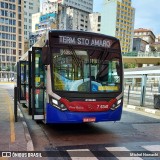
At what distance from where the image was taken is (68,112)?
712cm

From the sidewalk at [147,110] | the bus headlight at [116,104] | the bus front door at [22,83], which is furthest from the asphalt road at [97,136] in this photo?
the sidewalk at [147,110]

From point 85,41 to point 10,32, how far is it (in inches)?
4455

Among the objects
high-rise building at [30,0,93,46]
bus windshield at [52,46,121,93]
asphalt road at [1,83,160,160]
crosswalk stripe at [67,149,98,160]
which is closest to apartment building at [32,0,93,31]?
A: high-rise building at [30,0,93,46]

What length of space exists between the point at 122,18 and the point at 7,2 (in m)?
56.9

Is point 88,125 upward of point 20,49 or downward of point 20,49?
downward

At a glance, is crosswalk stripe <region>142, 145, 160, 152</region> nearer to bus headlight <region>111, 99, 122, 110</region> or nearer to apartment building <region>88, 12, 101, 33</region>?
bus headlight <region>111, 99, 122, 110</region>

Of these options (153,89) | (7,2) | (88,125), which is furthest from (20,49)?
(88,125)

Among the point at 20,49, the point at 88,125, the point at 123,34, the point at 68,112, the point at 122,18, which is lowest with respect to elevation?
the point at 88,125

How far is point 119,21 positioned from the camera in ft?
412

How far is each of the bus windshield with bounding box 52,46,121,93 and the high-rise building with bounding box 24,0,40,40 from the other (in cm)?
13519

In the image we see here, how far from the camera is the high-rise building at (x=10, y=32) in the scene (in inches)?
4321

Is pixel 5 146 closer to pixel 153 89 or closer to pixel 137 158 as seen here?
pixel 137 158

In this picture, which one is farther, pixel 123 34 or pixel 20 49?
pixel 123 34

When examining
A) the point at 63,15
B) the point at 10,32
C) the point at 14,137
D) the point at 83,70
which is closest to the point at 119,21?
the point at 63,15
